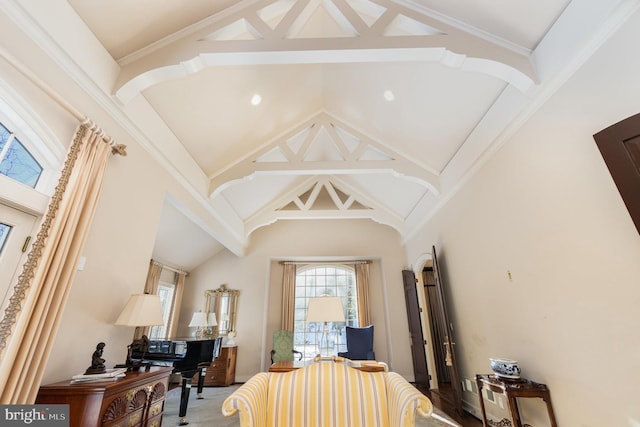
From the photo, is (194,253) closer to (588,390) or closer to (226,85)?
(226,85)

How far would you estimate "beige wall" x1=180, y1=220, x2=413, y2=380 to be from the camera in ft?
20.2

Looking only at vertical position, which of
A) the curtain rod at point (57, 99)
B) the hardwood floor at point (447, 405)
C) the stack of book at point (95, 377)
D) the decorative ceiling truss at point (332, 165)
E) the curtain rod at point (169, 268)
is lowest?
the hardwood floor at point (447, 405)

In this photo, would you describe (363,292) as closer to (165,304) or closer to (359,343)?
(359,343)

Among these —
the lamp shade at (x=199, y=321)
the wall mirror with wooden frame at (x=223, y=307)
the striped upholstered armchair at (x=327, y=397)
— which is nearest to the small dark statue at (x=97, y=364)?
the striped upholstered armchair at (x=327, y=397)

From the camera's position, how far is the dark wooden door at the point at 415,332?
5379 mm

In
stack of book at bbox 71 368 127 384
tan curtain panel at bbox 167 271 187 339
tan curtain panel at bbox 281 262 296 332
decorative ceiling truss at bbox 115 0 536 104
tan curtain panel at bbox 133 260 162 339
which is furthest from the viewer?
tan curtain panel at bbox 281 262 296 332

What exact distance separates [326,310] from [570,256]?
220 centimetres

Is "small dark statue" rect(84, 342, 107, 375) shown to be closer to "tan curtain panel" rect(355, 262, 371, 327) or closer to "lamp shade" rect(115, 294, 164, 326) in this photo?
"lamp shade" rect(115, 294, 164, 326)

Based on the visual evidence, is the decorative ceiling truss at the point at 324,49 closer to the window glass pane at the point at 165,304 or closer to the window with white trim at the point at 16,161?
the window with white trim at the point at 16,161

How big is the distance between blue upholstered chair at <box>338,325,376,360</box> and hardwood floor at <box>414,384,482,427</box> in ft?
4.07

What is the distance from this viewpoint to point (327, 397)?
6.19 ft

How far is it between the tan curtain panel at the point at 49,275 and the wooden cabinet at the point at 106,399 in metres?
0.19

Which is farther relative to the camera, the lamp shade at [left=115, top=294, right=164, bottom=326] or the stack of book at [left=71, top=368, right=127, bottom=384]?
the lamp shade at [left=115, top=294, right=164, bottom=326]

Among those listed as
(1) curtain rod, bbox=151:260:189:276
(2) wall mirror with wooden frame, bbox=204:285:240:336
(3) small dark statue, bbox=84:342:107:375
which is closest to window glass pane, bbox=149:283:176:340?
(1) curtain rod, bbox=151:260:189:276
